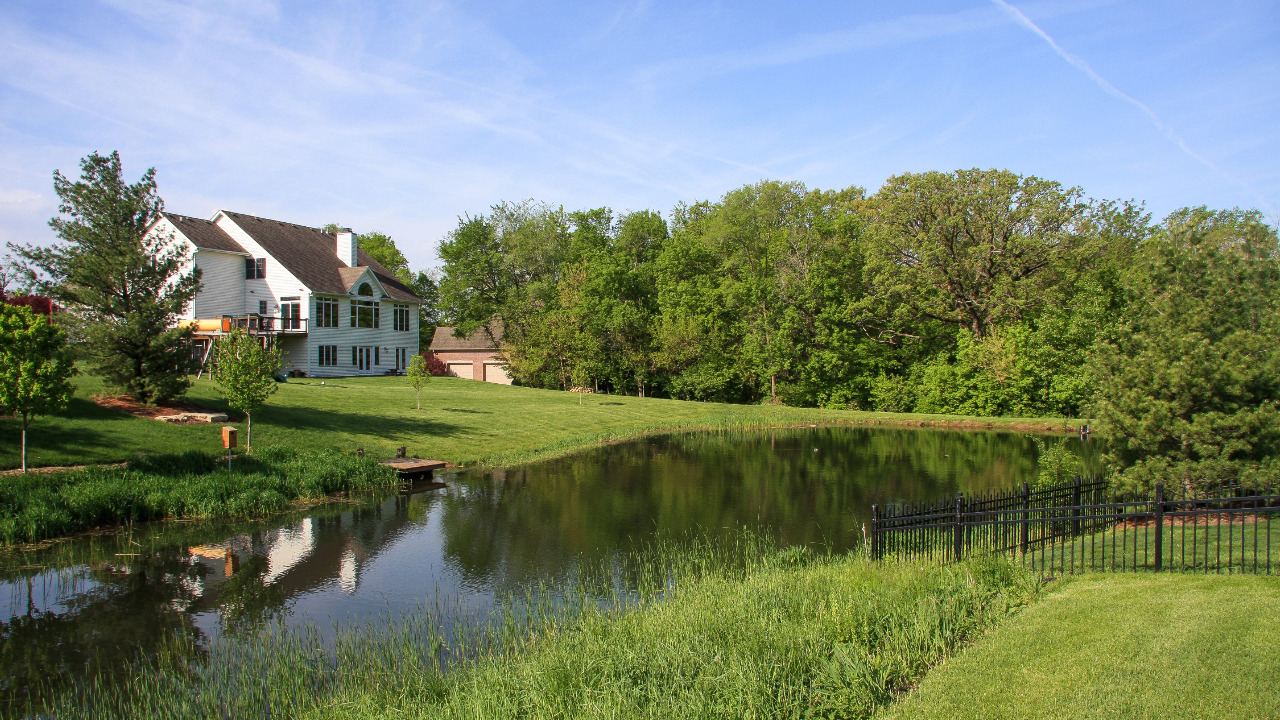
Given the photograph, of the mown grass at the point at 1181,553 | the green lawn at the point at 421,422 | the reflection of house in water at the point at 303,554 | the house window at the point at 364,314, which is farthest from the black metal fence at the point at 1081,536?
the house window at the point at 364,314

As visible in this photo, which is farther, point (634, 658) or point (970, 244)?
point (970, 244)

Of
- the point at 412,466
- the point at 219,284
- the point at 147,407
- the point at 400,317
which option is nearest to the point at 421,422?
the point at 412,466

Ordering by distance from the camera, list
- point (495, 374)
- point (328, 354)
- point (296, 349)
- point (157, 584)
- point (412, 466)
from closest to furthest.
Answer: point (157, 584)
point (412, 466)
point (296, 349)
point (328, 354)
point (495, 374)

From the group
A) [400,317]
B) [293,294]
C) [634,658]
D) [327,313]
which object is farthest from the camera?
[400,317]

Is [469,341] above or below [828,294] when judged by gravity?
below

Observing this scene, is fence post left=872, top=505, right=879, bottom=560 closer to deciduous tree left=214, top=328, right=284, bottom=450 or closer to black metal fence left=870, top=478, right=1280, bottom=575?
black metal fence left=870, top=478, right=1280, bottom=575

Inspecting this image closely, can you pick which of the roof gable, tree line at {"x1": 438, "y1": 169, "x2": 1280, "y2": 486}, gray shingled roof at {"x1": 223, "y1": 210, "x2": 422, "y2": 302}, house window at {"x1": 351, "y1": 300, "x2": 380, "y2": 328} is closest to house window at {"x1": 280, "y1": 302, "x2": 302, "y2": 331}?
gray shingled roof at {"x1": 223, "y1": 210, "x2": 422, "y2": 302}

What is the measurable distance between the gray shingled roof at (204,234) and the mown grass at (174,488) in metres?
28.2

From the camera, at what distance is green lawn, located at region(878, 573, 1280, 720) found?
6.37m

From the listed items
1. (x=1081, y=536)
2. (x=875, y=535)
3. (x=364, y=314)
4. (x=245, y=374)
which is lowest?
(x=1081, y=536)

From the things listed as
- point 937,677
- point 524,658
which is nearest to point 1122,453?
point 937,677

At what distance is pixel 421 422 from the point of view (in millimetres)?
32562

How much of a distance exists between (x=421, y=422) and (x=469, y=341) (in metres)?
35.1

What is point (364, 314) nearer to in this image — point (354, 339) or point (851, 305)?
point (354, 339)
